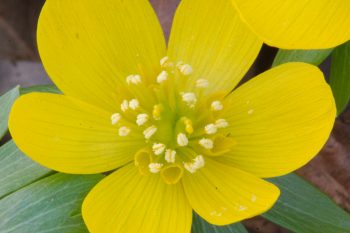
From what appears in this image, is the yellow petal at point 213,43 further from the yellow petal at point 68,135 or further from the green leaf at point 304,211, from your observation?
the green leaf at point 304,211

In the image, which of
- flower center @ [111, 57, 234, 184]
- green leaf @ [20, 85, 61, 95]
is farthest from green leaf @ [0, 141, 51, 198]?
flower center @ [111, 57, 234, 184]

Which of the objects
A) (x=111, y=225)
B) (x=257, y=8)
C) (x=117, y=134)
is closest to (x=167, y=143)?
(x=117, y=134)

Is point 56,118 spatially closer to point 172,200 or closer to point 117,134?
point 117,134

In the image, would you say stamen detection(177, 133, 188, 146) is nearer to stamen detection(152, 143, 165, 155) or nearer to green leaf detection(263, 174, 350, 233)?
stamen detection(152, 143, 165, 155)

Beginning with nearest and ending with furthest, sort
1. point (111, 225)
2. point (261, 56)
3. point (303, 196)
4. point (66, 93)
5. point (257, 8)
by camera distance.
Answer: point (257, 8) → point (111, 225) → point (66, 93) → point (303, 196) → point (261, 56)

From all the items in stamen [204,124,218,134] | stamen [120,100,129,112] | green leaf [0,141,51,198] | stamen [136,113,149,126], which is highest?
stamen [120,100,129,112]

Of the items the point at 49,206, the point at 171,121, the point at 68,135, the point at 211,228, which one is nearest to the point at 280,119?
the point at 171,121

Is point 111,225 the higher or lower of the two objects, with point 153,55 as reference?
lower
